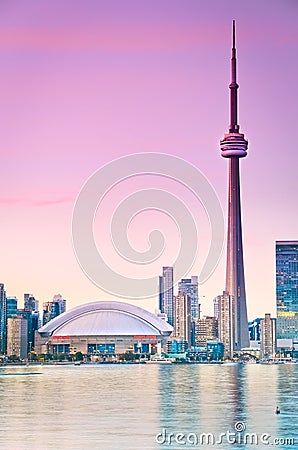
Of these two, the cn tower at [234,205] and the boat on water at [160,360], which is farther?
the boat on water at [160,360]

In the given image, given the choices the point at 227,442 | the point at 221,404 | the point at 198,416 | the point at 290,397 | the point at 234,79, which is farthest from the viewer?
the point at 234,79

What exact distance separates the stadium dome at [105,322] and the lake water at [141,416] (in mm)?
21611

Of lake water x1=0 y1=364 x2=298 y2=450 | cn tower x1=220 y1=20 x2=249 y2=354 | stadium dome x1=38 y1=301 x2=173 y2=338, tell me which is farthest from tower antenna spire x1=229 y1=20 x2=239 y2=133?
lake water x1=0 y1=364 x2=298 y2=450

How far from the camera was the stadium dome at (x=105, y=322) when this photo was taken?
40.8m

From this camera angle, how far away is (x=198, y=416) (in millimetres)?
12648

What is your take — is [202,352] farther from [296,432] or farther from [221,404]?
[296,432]

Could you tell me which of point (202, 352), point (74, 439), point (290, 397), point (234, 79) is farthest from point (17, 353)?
point (74, 439)

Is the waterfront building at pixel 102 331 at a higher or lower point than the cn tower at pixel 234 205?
lower

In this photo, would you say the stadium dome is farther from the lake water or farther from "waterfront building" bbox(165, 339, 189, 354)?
the lake water

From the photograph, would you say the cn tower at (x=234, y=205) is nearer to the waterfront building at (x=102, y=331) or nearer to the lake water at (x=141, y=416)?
the waterfront building at (x=102, y=331)

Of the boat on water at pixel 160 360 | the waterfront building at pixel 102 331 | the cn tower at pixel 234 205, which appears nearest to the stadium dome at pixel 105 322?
the waterfront building at pixel 102 331

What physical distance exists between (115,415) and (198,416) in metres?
0.95

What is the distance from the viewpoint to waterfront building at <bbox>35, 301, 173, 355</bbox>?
133 feet

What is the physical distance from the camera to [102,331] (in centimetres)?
4072
